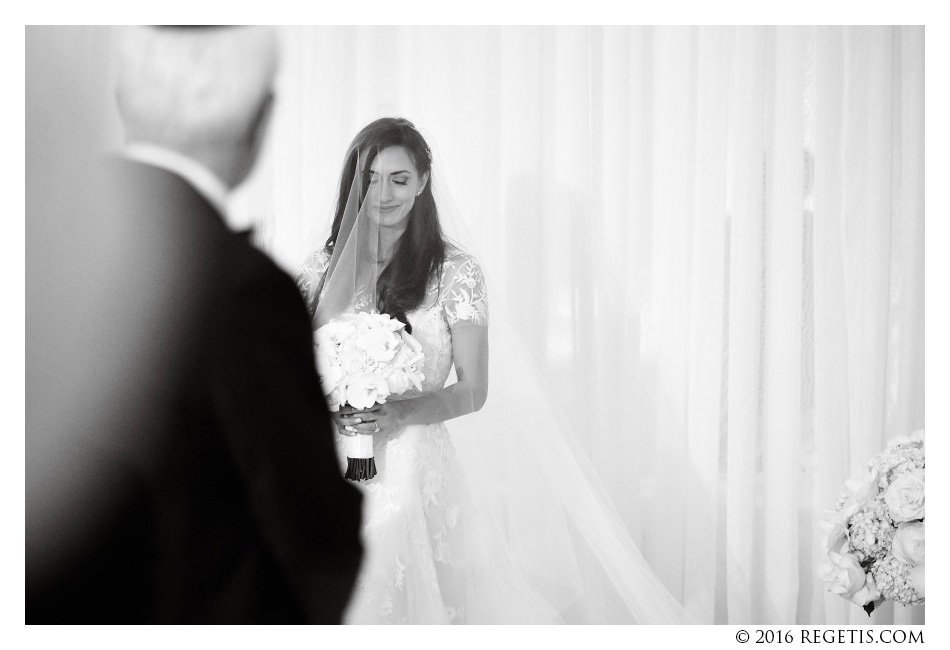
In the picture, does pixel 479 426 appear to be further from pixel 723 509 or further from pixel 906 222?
pixel 906 222

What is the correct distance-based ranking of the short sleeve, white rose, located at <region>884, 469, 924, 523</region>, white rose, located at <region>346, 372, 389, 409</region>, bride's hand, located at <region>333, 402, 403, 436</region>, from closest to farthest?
white rose, located at <region>884, 469, 924, 523</region>, white rose, located at <region>346, 372, 389, 409</region>, bride's hand, located at <region>333, 402, 403, 436</region>, the short sleeve

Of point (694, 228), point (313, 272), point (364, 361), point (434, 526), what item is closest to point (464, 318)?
point (364, 361)

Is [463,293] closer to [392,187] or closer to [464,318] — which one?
[464,318]

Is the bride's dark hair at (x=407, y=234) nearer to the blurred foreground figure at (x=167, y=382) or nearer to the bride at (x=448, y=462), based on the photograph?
the bride at (x=448, y=462)

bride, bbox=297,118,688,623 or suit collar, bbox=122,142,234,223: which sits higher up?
suit collar, bbox=122,142,234,223

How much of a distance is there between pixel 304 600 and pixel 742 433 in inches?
52.2

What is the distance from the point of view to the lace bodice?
1955mm

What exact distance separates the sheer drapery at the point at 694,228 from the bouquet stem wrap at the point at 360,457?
567mm

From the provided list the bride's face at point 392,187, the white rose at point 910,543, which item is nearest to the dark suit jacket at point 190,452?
the bride's face at point 392,187

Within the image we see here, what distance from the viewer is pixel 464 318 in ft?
6.47

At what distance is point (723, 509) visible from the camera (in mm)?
2184

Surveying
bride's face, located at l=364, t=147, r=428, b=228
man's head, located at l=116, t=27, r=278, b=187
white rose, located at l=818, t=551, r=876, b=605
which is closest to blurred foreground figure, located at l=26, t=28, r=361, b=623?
man's head, located at l=116, t=27, r=278, b=187

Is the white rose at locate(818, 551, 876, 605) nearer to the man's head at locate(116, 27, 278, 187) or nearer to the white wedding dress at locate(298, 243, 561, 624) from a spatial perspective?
the white wedding dress at locate(298, 243, 561, 624)

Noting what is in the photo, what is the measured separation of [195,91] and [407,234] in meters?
0.73
